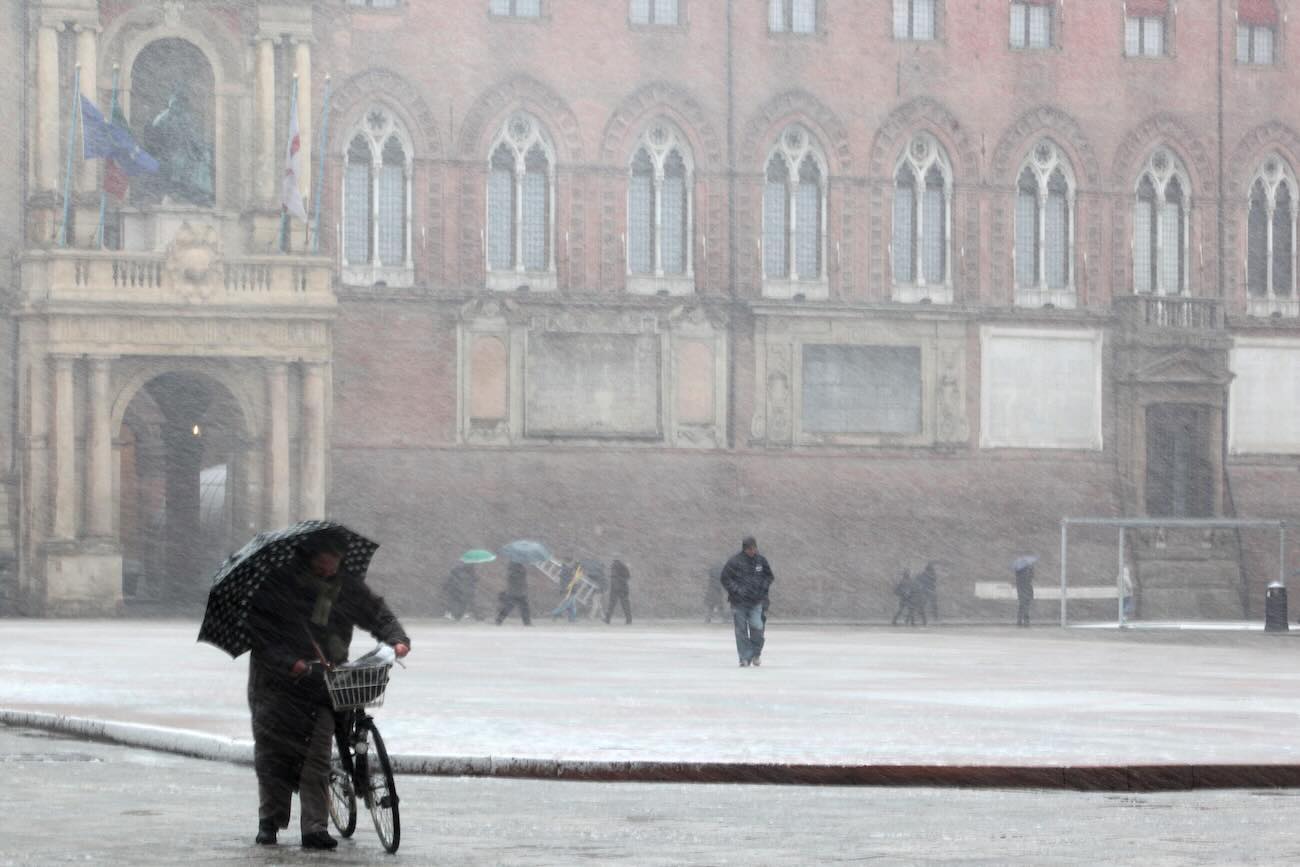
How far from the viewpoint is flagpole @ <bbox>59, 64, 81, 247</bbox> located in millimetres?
46938

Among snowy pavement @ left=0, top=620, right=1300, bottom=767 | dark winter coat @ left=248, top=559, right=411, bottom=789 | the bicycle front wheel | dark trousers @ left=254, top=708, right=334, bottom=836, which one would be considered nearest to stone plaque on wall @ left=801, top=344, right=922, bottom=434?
snowy pavement @ left=0, top=620, right=1300, bottom=767

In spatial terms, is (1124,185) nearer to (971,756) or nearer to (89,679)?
(89,679)

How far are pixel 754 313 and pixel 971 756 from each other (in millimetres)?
35418

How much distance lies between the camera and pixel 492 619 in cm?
4862

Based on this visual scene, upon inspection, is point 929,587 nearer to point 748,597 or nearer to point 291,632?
point 748,597

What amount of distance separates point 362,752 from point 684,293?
130 ft

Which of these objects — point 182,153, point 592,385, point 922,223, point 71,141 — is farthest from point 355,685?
point 922,223

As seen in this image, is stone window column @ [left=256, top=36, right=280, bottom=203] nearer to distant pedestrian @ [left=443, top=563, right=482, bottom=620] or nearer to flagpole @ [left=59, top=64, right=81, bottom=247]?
flagpole @ [left=59, top=64, right=81, bottom=247]

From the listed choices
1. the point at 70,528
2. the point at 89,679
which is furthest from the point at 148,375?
the point at 89,679

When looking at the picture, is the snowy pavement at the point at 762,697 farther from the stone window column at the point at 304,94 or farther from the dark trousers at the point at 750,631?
the stone window column at the point at 304,94

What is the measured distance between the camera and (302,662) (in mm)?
12000

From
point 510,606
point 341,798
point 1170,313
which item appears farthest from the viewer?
point 1170,313

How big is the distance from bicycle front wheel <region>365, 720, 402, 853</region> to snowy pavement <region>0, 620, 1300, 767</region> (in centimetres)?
411

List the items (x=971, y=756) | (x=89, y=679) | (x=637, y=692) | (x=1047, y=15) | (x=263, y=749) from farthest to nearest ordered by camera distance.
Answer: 1. (x=1047, y=15)
2. (x=89, y=679)
3. (x=637, y=692)
4. (x=971, y=756)
5. (x=263, y=749)
